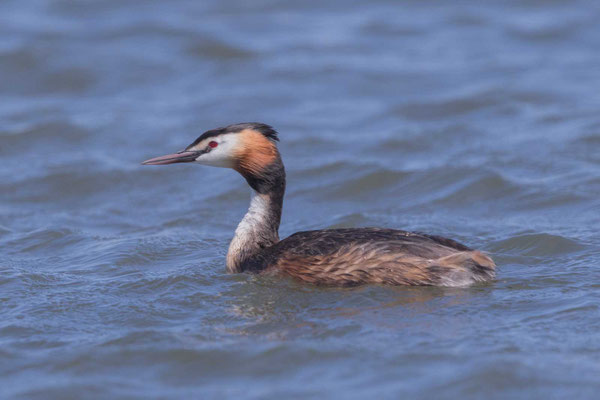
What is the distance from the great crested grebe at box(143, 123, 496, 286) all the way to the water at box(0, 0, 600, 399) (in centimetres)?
13

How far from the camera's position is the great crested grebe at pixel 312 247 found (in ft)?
24.0

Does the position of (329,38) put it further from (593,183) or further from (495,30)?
(593,183)

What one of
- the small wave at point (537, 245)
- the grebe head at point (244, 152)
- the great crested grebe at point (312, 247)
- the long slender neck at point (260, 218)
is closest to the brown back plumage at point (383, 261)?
the great crested grebe at point (312, 247)

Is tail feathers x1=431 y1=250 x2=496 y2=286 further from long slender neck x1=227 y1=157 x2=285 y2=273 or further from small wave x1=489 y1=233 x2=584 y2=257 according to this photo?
long slender neck x1=227 y1=157 x2=285 y2=273

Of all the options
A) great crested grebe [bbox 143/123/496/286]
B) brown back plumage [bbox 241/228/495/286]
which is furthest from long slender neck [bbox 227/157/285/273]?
brown back plumage [bbox 241/228/495/286]

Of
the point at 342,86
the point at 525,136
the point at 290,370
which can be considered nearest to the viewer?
the point at 290,370

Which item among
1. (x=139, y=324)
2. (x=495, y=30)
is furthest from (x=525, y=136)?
(x=139, y=324)

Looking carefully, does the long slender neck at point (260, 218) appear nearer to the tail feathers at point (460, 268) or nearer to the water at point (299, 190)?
the water at point (299, 190)

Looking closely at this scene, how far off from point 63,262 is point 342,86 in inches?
255

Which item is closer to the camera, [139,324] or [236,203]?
[139,324]

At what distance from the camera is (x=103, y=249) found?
8938 mm

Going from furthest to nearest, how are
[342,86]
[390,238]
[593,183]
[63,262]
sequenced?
[342,86]
[593,183]
[63,262]
[390,238]

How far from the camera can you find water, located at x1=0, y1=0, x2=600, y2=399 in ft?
20.2

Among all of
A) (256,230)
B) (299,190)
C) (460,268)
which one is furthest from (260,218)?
(299,190)
